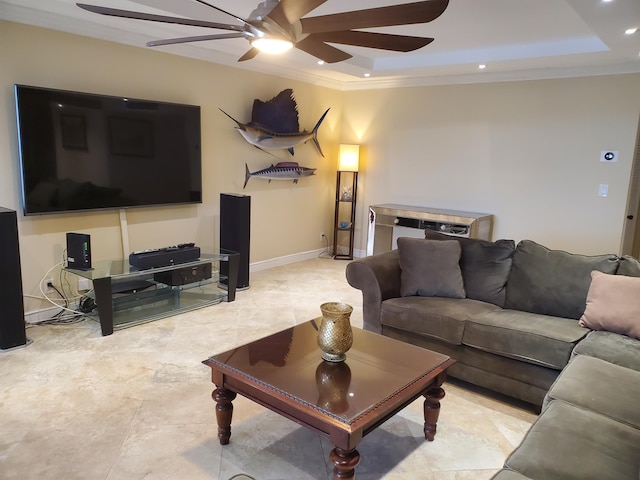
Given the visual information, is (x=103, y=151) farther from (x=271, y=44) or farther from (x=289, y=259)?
(x=289, y=259)

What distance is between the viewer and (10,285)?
3062 mm

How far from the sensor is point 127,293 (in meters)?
4.04

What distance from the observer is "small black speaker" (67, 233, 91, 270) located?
11.5 feet

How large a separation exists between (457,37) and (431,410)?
10.9 feet

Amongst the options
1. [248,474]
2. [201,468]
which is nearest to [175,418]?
[201,468]

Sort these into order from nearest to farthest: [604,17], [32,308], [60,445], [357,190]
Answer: [60,445]
[604,17]
[32,308]
[357,190]

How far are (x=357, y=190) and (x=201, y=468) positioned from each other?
4868mm

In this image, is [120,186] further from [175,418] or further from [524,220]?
[524,220]

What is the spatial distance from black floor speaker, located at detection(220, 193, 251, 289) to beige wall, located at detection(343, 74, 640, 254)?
238 cm

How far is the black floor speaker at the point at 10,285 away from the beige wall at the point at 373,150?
21.1 inches

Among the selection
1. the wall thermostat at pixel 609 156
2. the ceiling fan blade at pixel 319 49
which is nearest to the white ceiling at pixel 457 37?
the wall thermostat at pixel 609 156

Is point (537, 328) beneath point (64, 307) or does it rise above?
above

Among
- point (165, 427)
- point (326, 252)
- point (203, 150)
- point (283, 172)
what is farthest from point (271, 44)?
point (326, 252)

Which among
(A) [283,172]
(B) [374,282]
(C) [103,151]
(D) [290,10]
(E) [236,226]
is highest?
(D) [290,10]
